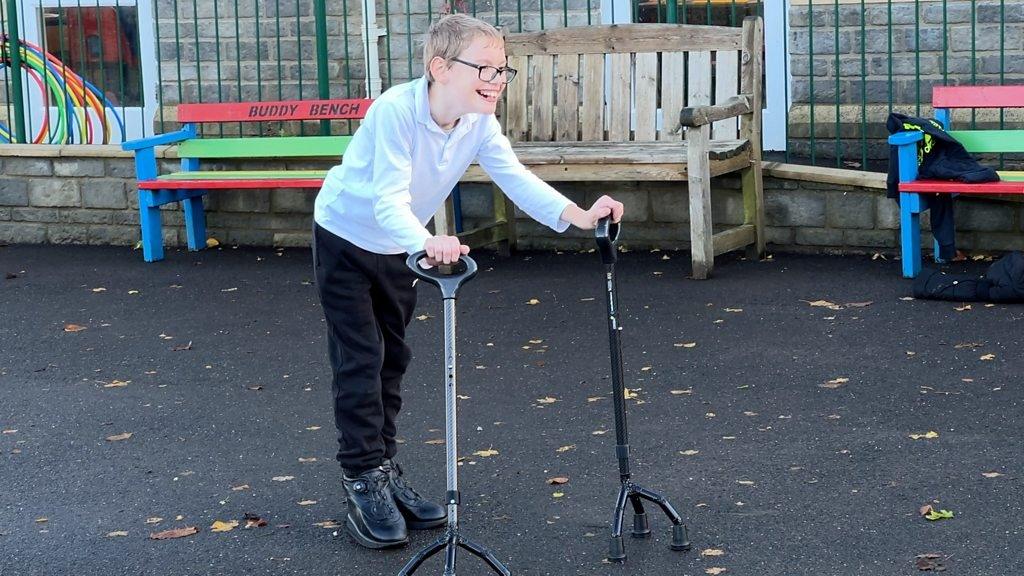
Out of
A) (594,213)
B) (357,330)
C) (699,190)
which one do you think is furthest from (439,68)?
(699,190)

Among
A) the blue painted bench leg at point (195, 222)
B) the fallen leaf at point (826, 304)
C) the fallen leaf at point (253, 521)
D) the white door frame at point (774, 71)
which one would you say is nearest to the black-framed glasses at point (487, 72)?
the fallen leaf at point (253, 521)

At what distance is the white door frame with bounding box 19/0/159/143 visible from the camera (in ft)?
40.3

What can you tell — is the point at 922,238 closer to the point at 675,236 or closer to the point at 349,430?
the point at 675,236

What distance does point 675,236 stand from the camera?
9031mm

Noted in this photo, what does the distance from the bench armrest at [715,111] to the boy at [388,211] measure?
347 cm

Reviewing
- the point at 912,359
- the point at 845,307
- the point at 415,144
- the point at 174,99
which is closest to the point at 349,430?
the point at 415,144

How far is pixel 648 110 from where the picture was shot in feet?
29.1

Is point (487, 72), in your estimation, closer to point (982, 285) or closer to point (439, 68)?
point (439, 68)

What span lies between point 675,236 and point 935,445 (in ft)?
13.5

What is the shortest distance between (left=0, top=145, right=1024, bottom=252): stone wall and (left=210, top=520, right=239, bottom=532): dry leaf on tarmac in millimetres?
4934

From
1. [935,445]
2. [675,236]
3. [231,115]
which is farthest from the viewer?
[231,115]

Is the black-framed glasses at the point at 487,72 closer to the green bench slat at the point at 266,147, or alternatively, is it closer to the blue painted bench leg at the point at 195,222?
the green bench slat at the point at 266,147

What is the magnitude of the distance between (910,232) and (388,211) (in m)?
4.58

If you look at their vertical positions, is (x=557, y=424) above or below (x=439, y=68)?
below
